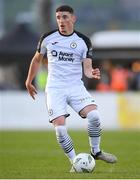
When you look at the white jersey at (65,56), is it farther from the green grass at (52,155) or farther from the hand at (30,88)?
the green grass at (52,155)

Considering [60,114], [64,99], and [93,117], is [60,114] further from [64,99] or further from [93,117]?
[93,117]

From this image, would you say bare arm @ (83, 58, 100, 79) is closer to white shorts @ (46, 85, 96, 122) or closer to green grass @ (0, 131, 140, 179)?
white shorts @ (46, 85, 96, 122)

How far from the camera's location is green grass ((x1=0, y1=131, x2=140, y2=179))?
14000mm

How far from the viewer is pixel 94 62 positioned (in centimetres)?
3762

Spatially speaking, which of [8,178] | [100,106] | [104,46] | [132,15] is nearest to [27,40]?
[104,46]

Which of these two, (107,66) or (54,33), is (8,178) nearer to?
(54,33)

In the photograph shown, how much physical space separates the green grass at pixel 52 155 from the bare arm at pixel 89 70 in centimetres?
146

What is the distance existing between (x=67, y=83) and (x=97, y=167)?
5.58 feet

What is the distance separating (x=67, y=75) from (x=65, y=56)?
0.95ft

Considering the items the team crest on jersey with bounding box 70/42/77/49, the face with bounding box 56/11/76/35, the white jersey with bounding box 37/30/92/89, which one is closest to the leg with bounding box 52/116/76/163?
the white jersey with bounding box 37/30/92/89

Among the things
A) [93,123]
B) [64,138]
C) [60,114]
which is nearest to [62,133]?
[64,138]

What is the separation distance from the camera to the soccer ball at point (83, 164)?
560 inches

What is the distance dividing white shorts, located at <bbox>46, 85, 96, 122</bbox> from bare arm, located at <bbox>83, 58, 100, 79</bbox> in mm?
277

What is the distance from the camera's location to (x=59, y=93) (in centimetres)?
1445
